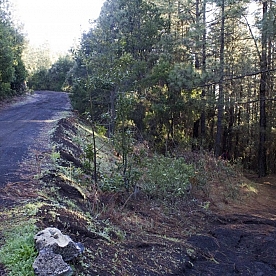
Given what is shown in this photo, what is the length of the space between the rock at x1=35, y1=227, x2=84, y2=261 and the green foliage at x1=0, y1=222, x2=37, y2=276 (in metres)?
0.12

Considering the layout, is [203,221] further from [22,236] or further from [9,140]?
[9,140]

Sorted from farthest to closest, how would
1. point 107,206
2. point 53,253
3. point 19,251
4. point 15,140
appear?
point 15,140 < point 107,206 < point 19,251 < point 53,253

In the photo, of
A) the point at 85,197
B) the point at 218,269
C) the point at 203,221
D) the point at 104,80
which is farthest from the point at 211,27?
the point at 218,269

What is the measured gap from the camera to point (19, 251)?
3529 mm

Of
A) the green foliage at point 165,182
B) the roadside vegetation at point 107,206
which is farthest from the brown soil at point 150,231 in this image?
the green foliage at point 165,182

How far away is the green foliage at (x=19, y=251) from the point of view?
3310mm

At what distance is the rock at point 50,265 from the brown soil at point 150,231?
274mm

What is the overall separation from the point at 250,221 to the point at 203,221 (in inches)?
46.7

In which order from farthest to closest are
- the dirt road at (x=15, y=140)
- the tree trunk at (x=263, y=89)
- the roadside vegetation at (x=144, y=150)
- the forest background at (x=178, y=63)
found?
the forest background at (x=178, y=63)
the tree trunk at (x=263, y=89)
the dirt road at (x=15, y=140)
the roadside vegetation at (x=144, y=150)

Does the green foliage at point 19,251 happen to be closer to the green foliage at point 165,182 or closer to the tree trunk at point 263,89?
the green foliage at point 165,182

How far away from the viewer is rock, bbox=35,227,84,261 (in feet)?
11.3

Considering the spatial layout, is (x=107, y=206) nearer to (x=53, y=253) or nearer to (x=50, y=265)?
(x=53, y=253)

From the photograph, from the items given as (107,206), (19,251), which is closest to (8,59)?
(107,206)

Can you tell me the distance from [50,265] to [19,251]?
49 centimetres
